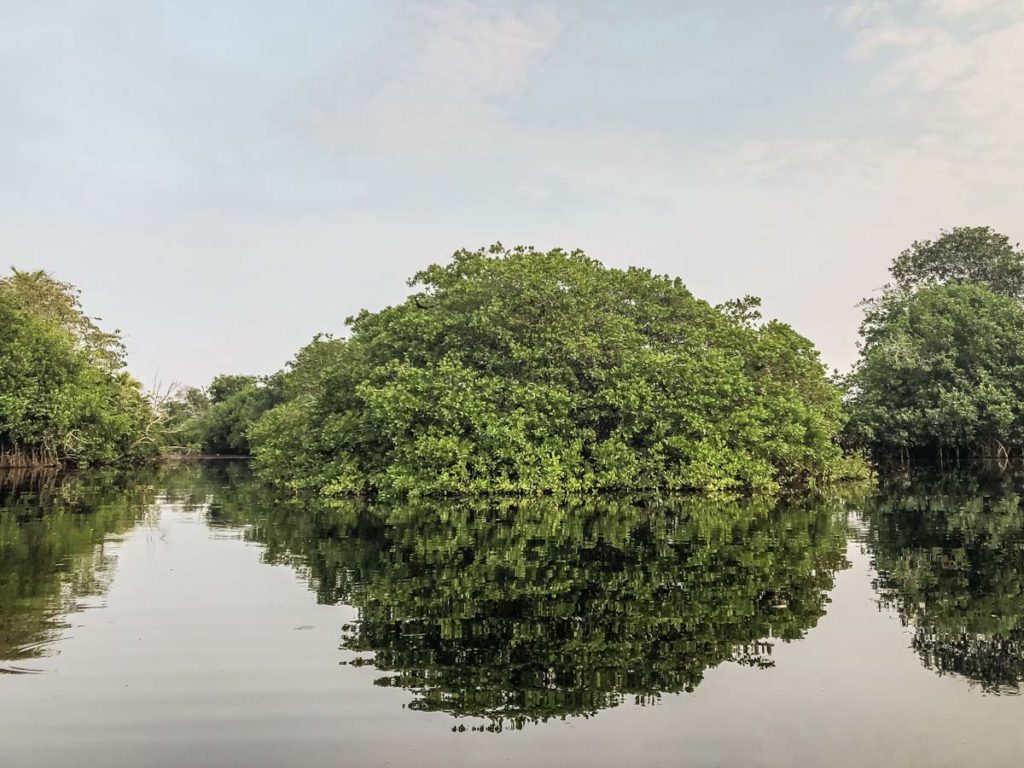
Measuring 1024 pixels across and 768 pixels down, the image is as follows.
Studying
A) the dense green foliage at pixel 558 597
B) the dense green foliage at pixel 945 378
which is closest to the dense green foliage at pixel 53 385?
the dense green foliage at pixel 558 597

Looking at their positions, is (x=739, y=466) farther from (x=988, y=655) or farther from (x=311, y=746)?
(x=311, y=746)

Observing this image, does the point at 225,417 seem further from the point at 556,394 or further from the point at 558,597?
the point at 558,597

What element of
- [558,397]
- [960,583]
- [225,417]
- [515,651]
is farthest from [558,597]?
[225,417]

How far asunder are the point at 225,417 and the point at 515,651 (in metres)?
80.3

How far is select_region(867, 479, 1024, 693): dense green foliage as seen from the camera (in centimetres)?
718

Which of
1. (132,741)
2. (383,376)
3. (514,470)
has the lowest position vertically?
(132,741)

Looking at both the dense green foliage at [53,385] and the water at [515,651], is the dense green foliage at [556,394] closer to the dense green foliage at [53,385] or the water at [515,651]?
the water at [515,651]

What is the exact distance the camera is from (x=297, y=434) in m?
30.7

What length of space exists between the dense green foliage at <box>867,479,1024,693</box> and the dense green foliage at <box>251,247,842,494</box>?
7.18m

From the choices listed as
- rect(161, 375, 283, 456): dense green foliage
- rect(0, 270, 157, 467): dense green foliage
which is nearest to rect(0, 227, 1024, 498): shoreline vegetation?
rect(0, 270, 157, 467): dense green foliage

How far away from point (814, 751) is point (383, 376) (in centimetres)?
2314

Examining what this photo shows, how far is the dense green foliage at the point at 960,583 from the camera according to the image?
718cm

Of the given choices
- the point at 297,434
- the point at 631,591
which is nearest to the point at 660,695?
the point at 631,591

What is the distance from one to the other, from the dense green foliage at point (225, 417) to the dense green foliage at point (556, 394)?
44.6 metres
